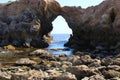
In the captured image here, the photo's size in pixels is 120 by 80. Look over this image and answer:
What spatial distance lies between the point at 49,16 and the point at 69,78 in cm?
5183

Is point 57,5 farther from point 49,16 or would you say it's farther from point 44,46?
point 44,46

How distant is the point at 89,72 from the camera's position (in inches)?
853

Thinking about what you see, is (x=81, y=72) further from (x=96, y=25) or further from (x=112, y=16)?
(x=96, y=25)

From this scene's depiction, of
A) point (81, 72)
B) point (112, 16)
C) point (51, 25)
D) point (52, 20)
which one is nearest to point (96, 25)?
point (112, 16)

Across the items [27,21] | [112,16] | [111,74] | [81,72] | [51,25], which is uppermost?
[112,16]

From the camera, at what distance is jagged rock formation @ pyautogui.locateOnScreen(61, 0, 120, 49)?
54359mm

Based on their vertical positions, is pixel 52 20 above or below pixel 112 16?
below

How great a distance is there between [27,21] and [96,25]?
50.5 feet

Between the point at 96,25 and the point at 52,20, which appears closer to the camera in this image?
the point at 96,25

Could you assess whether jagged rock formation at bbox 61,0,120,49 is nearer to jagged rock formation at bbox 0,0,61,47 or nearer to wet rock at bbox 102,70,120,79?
jagged rock formation at bbox 0,0,61,47

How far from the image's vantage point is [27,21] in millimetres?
66188

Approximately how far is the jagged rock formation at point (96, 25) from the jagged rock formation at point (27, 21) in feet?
15.8

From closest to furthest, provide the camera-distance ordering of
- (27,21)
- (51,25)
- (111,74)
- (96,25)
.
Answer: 1. (111,74)
2. (96,25)
3. (27,21)
4. (51,25)

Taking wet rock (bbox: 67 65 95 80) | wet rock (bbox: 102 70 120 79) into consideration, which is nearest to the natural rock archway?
wet rock (bbox: 102 70 120 79)
